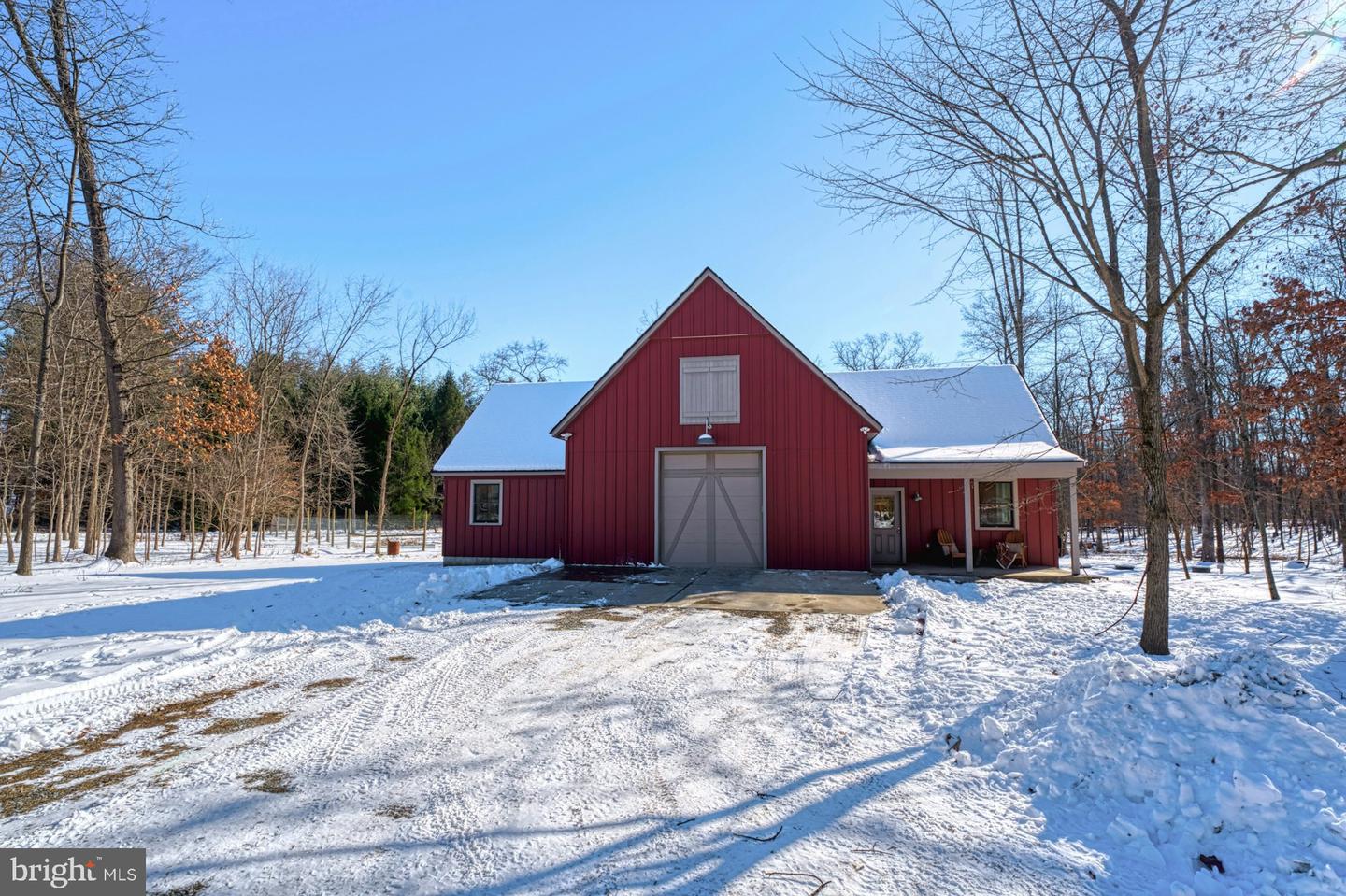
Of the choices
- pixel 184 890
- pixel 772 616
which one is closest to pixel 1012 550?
pixel 772 616

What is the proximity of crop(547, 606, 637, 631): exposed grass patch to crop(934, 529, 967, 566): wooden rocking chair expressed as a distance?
9.24 m

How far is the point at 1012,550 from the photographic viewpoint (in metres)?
14.6

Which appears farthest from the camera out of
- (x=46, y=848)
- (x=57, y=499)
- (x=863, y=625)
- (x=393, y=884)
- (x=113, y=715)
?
(x=57, y=499)

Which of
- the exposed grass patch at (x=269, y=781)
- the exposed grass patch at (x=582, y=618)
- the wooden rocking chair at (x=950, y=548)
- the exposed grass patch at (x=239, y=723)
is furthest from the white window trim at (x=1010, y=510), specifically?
the exposed grass patch at (x=269, y=781)

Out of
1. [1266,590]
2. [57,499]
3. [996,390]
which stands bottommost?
[1266,590]

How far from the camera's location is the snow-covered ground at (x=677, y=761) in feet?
9.13

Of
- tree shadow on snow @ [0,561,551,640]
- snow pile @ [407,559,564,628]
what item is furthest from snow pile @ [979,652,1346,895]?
snow pile @ [407,559,564,628]

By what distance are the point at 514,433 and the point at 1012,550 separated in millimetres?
13005

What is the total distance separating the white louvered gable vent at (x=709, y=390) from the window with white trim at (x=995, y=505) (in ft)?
20.6

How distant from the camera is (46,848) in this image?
2889 millimetres

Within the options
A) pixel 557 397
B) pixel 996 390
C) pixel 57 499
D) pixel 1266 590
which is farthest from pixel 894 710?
pixel 57 499

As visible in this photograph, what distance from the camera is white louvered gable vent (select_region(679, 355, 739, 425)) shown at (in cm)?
1412

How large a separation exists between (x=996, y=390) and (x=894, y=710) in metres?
14.7

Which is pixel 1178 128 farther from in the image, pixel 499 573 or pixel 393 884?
pixel 499 573
